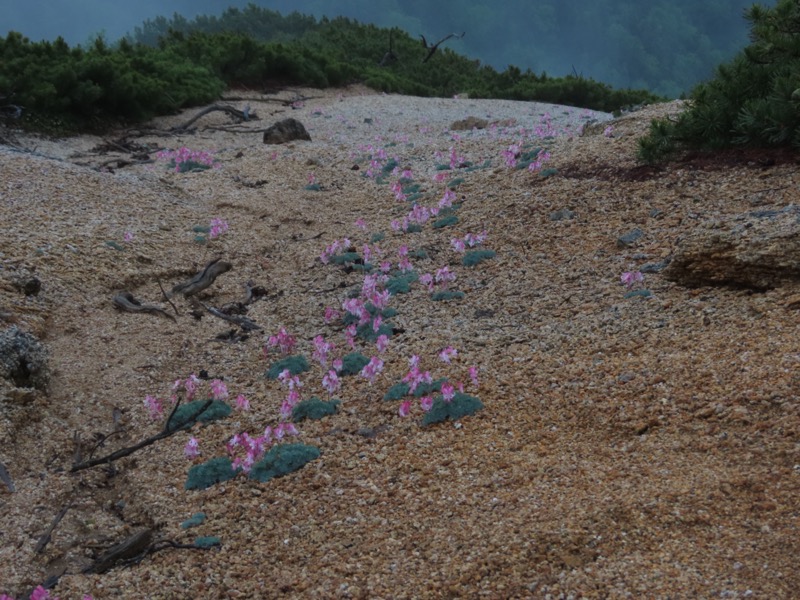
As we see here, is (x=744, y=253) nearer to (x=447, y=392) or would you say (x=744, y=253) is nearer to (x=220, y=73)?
(x=447, y=392)

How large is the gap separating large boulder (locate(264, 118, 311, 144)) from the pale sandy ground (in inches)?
255

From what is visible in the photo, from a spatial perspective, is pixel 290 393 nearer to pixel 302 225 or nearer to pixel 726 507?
pixel 726 507

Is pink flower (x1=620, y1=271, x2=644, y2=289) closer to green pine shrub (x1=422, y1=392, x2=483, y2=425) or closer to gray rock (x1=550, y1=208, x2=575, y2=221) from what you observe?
gray rock (x1=550, y1=208, x2=575, y2=221)

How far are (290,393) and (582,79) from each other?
24618 mm

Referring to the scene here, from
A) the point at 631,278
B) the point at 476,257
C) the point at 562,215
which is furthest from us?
the point at 562,215

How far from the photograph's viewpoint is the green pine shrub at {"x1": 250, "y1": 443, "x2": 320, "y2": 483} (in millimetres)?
4559

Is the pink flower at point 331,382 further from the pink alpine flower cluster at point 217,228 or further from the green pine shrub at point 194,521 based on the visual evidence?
the pink alpine flower cluster at point 217,228

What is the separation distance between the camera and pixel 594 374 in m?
4.95

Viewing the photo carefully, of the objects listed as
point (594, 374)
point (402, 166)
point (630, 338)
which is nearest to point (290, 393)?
point (594, 374)

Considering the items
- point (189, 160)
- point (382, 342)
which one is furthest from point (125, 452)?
point (189, 160)

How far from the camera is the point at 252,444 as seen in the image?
15.3ft

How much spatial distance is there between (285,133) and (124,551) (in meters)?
12.8

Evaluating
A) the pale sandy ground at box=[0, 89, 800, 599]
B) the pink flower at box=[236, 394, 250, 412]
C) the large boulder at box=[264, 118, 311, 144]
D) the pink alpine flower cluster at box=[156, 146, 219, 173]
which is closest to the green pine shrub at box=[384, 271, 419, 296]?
the pale sandy ground at box=[0, 89, 800, 599]

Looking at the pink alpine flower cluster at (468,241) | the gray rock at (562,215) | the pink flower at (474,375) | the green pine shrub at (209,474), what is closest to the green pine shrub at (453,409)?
the pink flower at (474,375)
